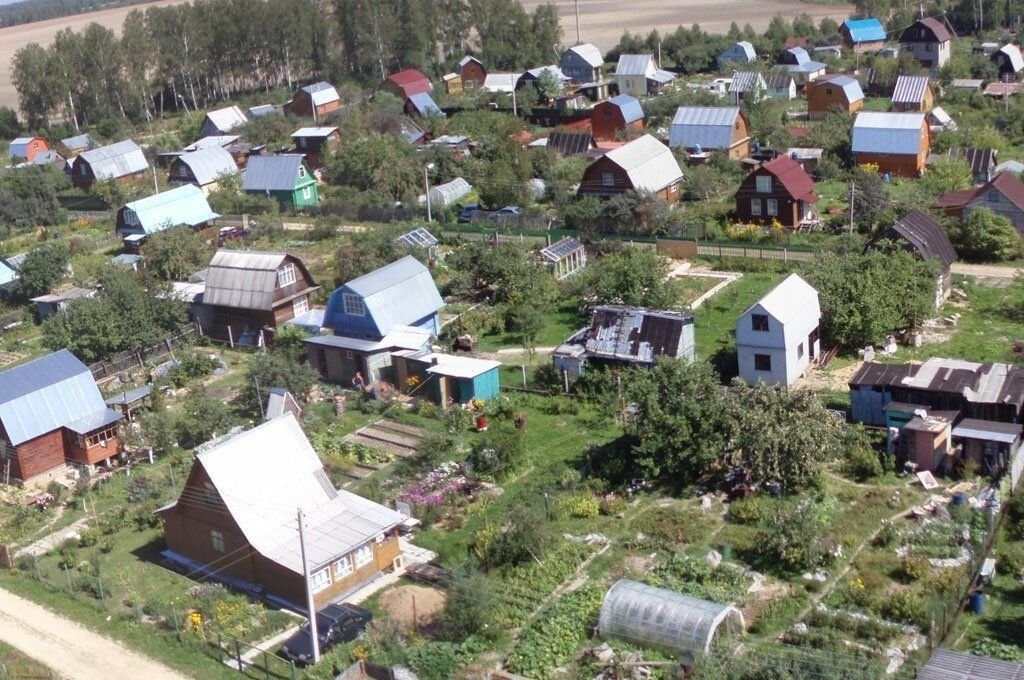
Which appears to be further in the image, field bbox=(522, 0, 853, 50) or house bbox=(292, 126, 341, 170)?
field bbox=(522, 0, 853, 50)

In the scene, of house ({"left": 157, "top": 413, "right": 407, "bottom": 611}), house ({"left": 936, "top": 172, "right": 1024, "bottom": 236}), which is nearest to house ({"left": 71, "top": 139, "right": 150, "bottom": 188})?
house ({"left": 157, "top": 413, "right": 407, "bottom": 611})

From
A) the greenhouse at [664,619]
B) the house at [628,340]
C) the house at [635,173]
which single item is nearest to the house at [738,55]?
the house at [635,173]

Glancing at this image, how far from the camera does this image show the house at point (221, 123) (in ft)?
223

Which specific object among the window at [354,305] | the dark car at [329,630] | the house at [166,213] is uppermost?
the house at [166,213]

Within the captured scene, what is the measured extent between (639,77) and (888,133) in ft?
88.4

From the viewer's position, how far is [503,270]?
116 ft

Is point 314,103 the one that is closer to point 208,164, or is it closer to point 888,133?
point 208,164

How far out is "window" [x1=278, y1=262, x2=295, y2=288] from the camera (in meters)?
34.6

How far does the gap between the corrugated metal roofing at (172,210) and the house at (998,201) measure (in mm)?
28783

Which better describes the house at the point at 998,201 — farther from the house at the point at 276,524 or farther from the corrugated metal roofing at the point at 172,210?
the corrugated metal roofing at the point at 172,210

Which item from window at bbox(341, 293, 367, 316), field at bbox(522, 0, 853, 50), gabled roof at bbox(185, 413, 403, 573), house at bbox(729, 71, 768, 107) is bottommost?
gabled roof at bbox(185, 413, 403, 573)

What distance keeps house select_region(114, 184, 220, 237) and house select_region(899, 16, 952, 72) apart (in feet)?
136

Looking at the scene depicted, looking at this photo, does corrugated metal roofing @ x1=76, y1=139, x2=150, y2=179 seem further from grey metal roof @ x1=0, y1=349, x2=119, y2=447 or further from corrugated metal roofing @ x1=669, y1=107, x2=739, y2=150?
grey metal roof @ x1=0, y1=349, x2=119, y2=447

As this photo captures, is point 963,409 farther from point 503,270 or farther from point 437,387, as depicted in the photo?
point 503,270
